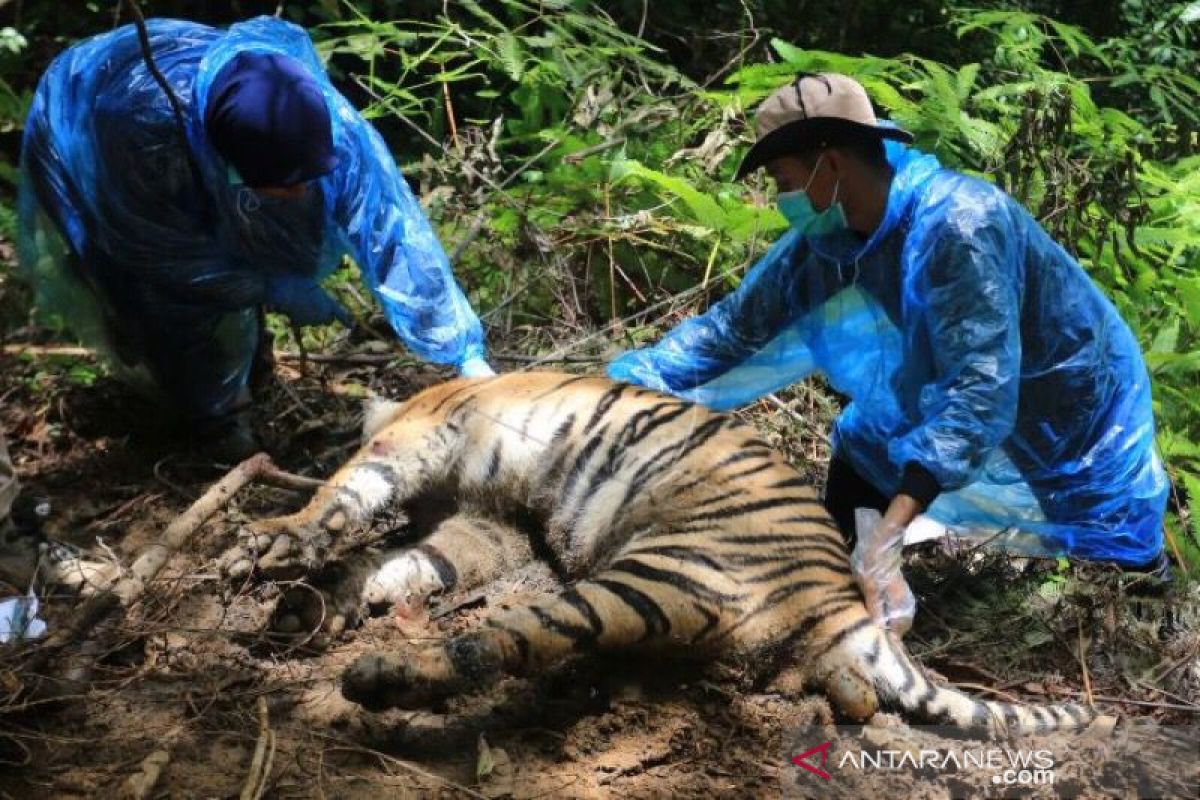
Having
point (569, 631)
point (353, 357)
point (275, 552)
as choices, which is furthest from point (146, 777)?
point (353, 357)

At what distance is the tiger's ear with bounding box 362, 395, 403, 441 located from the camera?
3875 millimetres

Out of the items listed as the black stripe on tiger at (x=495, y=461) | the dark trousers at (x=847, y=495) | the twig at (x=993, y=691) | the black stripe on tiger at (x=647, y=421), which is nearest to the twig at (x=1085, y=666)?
the twig at (x=993, y=691)

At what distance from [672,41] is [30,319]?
4290 mm

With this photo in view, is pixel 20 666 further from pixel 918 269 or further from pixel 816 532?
pixel 918 269

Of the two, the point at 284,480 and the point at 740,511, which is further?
the point at 284,480

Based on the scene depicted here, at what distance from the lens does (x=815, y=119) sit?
288cm

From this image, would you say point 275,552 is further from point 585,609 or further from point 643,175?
point 643,175

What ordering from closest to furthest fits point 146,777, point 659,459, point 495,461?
point 146,777 < point 659,459 < point 495,461

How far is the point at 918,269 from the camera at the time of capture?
2914 millimetres

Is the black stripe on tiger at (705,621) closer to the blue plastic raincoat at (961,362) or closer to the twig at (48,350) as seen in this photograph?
the blue plastic raincoat at (961,362)

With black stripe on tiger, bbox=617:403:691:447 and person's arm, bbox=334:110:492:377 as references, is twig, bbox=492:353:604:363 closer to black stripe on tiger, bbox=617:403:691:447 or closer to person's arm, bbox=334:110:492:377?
person's arm, bbox=334:110:492:377

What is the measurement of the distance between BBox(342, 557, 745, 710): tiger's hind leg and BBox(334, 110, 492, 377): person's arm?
1247mm

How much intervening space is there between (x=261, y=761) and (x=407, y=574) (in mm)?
1025

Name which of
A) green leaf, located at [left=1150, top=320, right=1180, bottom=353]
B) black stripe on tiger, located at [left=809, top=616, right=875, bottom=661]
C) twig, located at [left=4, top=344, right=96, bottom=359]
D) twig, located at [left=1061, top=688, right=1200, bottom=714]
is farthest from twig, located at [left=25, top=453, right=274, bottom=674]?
green leaf, located at [left=1150, top=320, right=1180, bottom=353]
